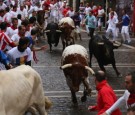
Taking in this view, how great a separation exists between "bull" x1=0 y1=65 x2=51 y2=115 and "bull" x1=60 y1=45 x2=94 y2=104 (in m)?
2.57

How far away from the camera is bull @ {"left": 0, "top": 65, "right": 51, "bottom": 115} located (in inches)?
326

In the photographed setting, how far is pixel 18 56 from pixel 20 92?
3.19 meters

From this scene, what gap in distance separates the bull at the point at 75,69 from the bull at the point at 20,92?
8.44ft

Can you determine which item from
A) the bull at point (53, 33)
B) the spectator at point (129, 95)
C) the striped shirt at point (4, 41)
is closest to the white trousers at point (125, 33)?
the bull at point (53, 33)

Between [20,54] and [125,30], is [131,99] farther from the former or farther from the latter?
[125,30]

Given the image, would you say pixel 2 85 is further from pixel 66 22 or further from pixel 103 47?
pixel 66 22

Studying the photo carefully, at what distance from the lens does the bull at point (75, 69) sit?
1208 centimetres

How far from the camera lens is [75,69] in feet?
39.7

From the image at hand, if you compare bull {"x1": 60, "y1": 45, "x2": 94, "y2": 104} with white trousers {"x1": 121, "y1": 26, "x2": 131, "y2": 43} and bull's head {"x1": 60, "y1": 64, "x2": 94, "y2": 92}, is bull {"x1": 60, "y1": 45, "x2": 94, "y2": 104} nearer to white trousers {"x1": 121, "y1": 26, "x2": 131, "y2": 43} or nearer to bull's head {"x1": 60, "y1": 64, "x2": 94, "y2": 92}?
bull's head {"x1": 60, "y1": 64, "x2": 94, "y2": 92}

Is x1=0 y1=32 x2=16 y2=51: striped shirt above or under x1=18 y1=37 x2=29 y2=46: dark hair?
under

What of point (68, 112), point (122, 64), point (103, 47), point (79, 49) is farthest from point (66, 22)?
point (68, 112)

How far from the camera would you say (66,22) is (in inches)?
901

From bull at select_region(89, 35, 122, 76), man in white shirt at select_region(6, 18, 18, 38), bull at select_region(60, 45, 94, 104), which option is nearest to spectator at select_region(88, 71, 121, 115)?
bull at select_region(60, 45, 94, 104)

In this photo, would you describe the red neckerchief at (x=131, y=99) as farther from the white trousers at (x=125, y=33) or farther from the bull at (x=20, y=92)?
the white trousers at (x=125, y=33)
